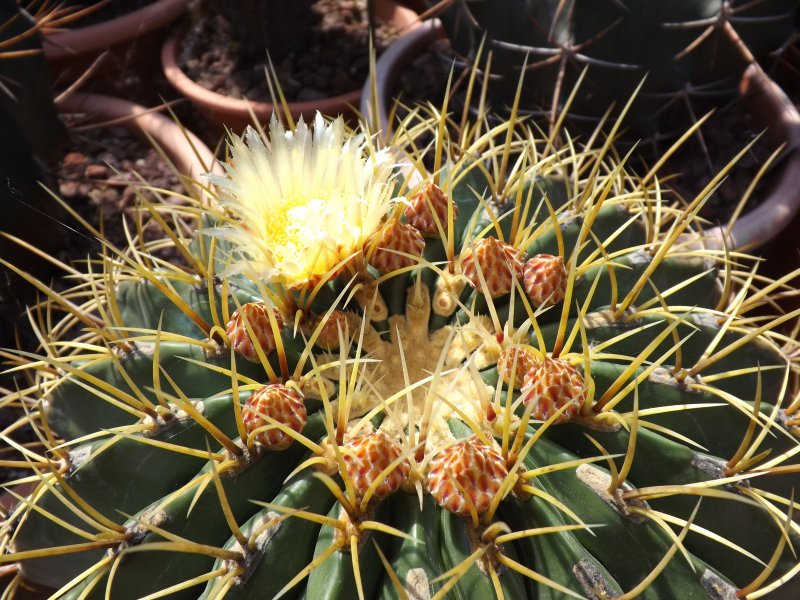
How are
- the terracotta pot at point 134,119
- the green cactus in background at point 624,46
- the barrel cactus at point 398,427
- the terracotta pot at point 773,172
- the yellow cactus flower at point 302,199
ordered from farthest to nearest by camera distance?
1. the terracotta pot at point 134,119
2. the terracotta pot at point 773,172
3. the green cactus in background at point 624,46
4. the yellow cactus flower at point 302,199
5. the barrel cactus at point 398,427

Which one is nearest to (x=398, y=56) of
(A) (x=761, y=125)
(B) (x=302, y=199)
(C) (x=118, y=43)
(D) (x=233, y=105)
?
(D) (x=233, y=105)

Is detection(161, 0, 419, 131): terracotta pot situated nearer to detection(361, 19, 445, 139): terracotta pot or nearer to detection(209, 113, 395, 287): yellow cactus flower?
detection(361, 19, 445, 139): terracotta pot

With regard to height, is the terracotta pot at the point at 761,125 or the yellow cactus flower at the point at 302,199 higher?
the yellow cactus flower at the point at 302,199

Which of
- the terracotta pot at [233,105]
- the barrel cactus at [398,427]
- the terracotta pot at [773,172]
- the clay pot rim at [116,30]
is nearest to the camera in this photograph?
the barrel cactus at [398,427]

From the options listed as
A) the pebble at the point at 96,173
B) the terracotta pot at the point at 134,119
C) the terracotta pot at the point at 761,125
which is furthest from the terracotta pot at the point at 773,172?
the pebble at the point at 96,173

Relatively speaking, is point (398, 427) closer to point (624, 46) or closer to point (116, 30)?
point (624, 46)

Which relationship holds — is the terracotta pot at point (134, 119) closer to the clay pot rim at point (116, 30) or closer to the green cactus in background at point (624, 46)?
the clay pot rim at point (116, 30)

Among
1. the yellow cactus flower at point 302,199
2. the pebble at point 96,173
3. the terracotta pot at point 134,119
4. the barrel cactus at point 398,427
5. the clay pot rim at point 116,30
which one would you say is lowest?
the pebble at point 96,173
